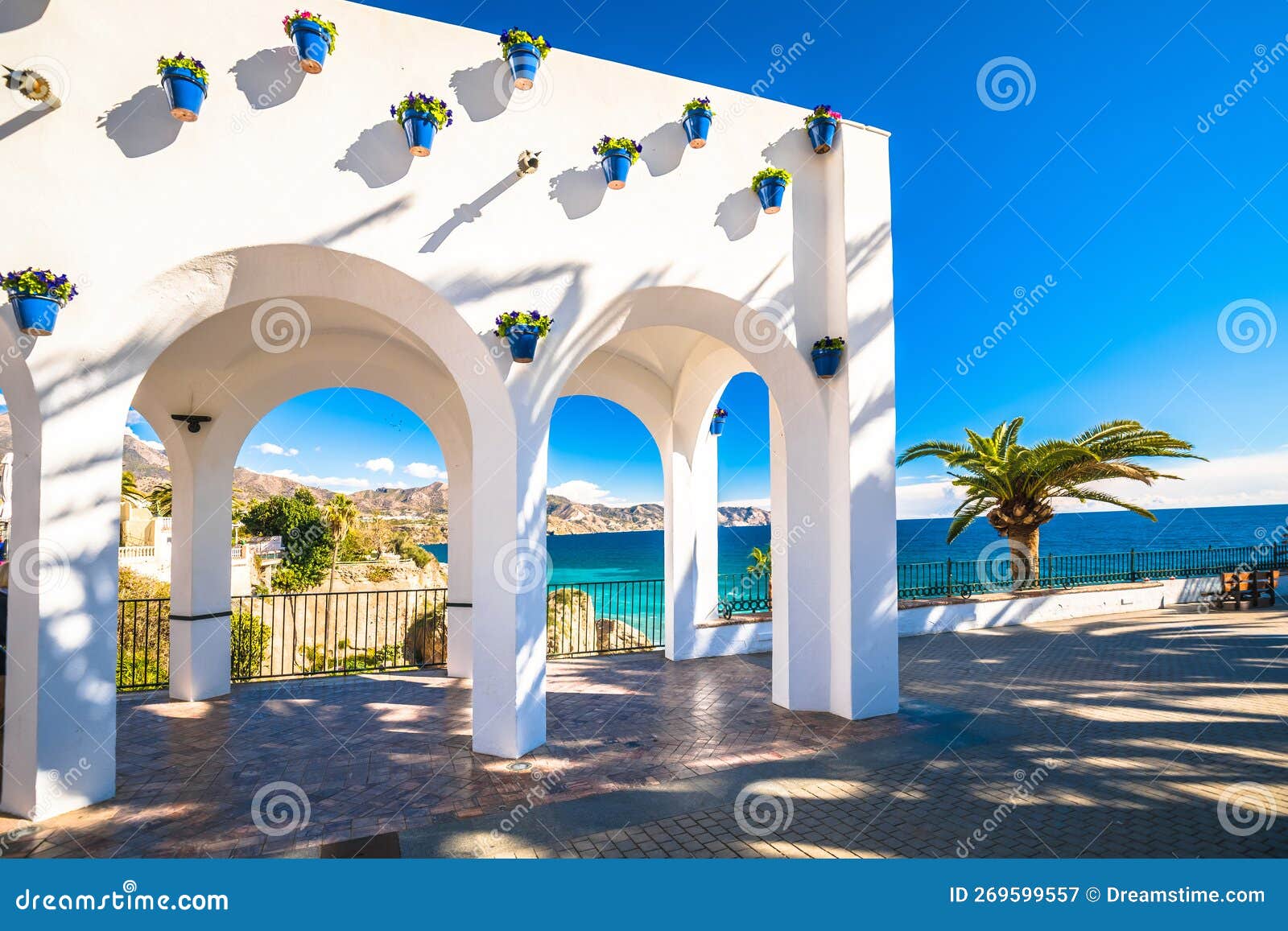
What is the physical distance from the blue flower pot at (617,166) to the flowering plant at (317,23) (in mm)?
2358

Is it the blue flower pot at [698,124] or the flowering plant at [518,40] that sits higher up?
the flowering plant at [518,40]

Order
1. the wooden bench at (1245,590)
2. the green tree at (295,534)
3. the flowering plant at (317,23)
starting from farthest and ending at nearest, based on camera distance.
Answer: the green tree at (295,534)
the wooden bench at (1245,590)
the flowering plant at (317,23)

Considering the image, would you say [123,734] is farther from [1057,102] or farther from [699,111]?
[1057,102]

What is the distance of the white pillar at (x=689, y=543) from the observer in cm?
1016

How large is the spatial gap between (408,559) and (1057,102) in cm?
5340

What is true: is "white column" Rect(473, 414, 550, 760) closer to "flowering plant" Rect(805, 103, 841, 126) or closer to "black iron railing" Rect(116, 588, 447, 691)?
"black iron railing" Rect(116, 588, 447, 691)

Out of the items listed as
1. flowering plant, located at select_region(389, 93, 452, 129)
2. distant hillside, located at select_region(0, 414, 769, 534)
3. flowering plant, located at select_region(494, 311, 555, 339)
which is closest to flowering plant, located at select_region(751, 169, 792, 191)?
flowering plant, located at select_region(494, 311, 555, 339)

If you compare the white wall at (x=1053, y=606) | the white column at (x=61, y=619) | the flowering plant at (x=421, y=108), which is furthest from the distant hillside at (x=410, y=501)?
the white column at (x=61, y=619)

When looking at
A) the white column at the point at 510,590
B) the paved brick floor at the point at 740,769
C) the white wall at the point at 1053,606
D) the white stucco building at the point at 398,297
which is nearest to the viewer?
the paved brick floor at the point at 740,769

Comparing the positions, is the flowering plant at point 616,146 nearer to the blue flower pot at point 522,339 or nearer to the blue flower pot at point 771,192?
the blue flower pot at point 771,192

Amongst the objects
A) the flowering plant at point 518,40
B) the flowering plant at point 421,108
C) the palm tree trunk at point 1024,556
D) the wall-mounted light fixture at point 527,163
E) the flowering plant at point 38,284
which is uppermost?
the flowering plant at point 518,40

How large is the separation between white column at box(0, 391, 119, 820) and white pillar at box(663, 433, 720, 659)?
22.8ft

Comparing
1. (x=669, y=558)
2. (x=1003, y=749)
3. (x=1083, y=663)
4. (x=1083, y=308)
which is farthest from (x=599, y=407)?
(x=1003, y=749)

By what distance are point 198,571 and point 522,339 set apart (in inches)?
218
